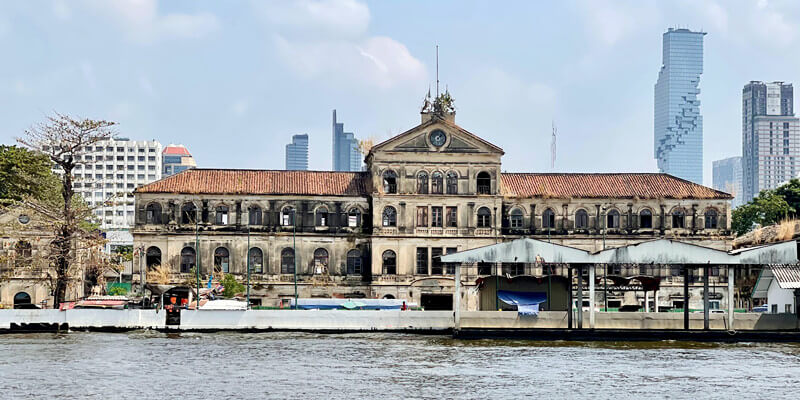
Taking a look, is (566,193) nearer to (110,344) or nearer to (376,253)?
(376,253)

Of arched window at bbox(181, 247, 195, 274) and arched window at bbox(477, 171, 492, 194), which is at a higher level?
arched window at bbox(477, 171, 492, 194)

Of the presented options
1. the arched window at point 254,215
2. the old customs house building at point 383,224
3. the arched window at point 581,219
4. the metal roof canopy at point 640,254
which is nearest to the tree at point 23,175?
the old customs house building at point 383,224

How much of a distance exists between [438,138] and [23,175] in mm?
35483

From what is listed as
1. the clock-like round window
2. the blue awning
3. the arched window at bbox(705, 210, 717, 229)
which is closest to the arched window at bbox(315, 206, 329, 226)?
the clock-like round window

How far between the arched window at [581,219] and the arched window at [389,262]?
16.1 meters

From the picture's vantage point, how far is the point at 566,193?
9806cm

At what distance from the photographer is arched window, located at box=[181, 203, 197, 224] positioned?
95.2 metres

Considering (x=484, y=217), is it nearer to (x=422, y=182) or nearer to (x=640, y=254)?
(x=422, y=182)

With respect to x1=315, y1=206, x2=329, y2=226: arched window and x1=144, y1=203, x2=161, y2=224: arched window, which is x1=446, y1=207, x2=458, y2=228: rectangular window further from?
x1=144, y1=203, x2=161, y2=224: arched window

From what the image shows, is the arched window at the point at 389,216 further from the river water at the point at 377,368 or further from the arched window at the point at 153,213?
the river water at the point at 377,368

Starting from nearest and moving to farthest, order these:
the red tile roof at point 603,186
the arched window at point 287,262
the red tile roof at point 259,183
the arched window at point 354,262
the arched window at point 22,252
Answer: the arched window at point 22,252
the arched window at point 287,262
the red tile roof at point 259,183
the arched window at point 354,262
the red tile roof at point 603,186

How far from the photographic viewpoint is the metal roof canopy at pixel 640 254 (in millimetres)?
67875

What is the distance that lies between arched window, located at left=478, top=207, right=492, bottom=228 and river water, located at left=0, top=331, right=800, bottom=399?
88.8 ft

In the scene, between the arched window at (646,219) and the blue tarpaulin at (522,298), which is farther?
the arched window at (646,219)
